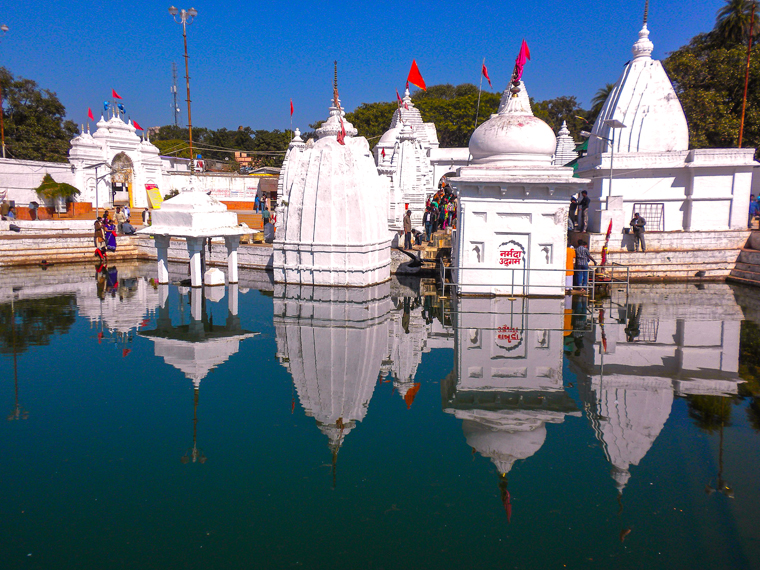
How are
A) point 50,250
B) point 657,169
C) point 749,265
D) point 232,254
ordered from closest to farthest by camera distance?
1. point 232,254
2. point 749,265
3. point 657,169
4. point 50,250

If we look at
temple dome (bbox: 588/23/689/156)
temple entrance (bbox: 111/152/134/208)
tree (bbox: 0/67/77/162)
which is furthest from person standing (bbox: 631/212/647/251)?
tree (bbox: 0/67/77/162)

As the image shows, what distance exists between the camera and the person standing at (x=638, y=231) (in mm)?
17719

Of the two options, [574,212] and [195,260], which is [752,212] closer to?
[574,212]

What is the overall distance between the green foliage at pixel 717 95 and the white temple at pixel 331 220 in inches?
778

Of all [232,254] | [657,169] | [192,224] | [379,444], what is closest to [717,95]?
[657,169]

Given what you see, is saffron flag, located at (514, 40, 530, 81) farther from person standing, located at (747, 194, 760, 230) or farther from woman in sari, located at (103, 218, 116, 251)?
woman in sari, located at (103, 218, 116, 251)

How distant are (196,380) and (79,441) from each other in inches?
87.0

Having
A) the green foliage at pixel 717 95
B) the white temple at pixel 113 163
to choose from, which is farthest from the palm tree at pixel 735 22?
the white temple at pixel 113 163

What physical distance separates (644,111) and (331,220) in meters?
13.8

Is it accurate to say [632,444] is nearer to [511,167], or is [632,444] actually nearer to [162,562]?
[162,562]

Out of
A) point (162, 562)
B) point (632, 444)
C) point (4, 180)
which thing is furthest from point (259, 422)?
point (4, 180)

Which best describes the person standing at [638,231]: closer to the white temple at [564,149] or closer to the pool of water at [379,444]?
the pool of water at [379,444]

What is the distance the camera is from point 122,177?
120ft

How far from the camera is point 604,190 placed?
19781mm
